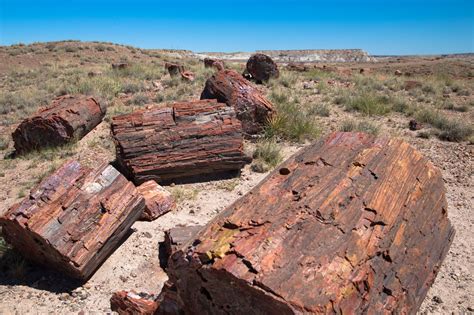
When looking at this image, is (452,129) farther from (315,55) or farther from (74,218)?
(315,55)

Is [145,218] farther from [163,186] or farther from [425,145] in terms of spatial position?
[425,145]

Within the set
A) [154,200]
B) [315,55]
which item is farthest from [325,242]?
[315,55]

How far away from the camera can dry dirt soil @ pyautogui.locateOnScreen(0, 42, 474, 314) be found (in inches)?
171

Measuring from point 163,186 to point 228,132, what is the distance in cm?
146

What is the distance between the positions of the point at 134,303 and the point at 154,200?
2.47m

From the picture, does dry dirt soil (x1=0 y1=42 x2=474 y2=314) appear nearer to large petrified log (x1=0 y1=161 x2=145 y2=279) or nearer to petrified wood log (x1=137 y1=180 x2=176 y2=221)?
petrified wood log (x1=137 y1=180 x2=176 y2=221)

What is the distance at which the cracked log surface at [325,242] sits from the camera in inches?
92.7

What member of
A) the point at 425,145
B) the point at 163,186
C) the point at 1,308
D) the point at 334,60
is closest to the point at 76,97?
the point at 163,186

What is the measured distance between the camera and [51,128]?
821 centimetres

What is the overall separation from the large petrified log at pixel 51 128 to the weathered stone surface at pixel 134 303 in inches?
221

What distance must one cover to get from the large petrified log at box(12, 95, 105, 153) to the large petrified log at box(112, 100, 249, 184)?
6.97ft

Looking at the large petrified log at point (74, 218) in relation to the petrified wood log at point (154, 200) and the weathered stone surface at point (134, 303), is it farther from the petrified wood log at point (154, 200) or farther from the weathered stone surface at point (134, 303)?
the weathered stone surface at point (134, 303)

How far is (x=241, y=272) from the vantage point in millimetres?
2342

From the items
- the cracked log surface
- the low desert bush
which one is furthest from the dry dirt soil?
the cracked log surface
